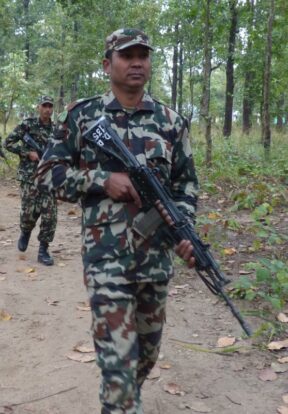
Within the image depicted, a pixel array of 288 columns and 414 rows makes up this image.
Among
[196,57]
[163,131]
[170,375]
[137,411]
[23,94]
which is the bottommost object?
[170,375]

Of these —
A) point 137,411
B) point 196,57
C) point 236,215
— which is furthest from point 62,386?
point 196,57

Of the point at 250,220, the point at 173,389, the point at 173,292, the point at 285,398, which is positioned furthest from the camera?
the point at 250,220

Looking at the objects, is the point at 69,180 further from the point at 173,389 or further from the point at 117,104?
the point at 173,389

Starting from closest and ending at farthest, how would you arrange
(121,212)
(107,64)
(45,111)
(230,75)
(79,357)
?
1. (121,212)
2. (107,64)
3. (79,357)
4. (45,111)
5. (230,75)

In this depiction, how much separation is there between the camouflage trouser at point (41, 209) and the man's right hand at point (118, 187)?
389 centimetres

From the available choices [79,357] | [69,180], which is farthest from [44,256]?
[69,180]

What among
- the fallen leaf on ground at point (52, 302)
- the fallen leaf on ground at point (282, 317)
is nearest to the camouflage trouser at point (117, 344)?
the fallen leaf on ground at point (282, 317)

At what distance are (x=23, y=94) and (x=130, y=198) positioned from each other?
14.9 m

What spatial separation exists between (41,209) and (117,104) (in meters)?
3.91

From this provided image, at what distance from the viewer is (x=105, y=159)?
2.48 metres

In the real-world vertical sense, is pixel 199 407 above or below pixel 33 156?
below

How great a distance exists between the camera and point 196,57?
74.8 ft

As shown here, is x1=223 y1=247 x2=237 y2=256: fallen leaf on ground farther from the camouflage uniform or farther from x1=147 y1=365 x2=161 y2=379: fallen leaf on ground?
x1=147 y1=365 x2=161 y2=379: fallen leaf on ground

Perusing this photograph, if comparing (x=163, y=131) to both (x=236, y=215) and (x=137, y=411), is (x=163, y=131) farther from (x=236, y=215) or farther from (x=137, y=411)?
(x=236, y=215)
